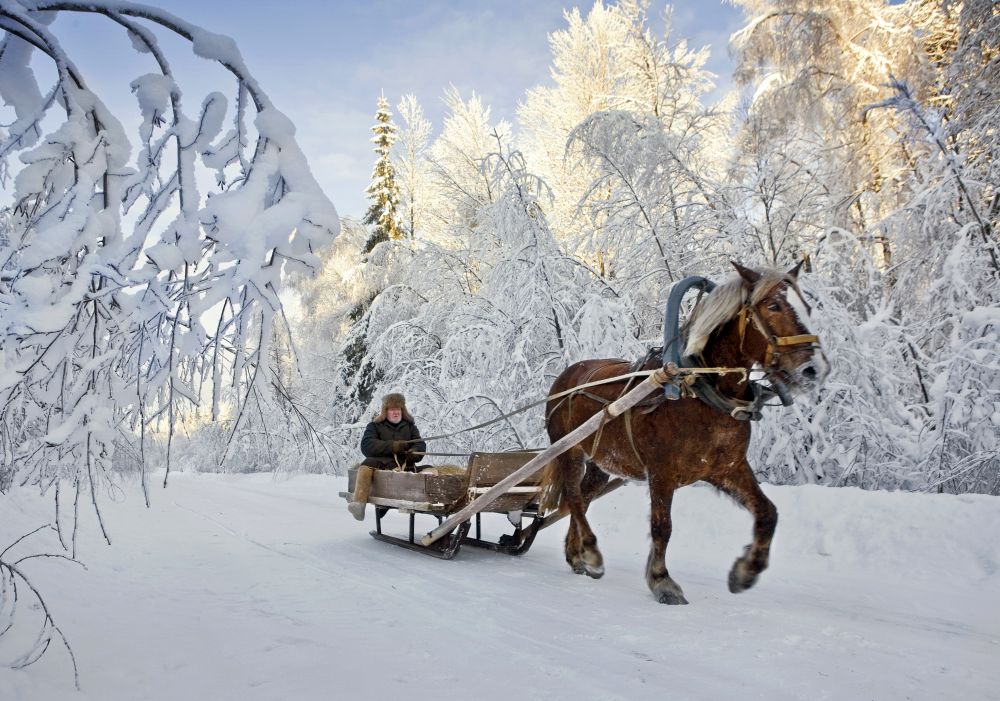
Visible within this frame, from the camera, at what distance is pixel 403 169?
18078 millimetres

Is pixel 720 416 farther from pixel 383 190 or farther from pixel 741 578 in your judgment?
pixel 383 190

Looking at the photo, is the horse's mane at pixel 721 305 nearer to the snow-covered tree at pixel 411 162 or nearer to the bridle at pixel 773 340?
the bridle at pixel 773 340

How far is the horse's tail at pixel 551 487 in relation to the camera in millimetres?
5348

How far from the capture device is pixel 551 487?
5.38 m

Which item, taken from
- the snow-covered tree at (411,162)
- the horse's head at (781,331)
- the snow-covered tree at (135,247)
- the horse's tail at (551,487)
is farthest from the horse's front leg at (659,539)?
the snow-covered tree at (411,162)

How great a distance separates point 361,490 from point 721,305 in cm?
381

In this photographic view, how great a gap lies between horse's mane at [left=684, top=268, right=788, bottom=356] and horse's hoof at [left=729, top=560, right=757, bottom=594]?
1324 millimetres

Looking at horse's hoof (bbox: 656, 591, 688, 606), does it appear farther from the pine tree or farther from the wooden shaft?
the pine tree

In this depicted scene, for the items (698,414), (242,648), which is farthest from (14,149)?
(698,414)

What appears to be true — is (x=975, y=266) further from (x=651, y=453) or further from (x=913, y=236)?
(x=651, y=453)

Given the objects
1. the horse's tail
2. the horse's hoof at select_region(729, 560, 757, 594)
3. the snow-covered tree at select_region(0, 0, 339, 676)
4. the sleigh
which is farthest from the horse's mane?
the snow-covered tree at select_region(0, 0, 339, 676)

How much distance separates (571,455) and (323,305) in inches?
645

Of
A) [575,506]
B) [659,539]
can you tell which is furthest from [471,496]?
[659,539]

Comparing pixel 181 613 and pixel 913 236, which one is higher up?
pixel 913 236
